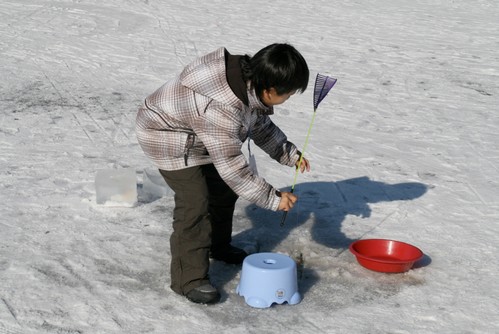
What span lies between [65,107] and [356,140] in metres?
2.42

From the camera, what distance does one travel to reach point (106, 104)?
6855mm

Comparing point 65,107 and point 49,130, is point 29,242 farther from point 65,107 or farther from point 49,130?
point 65,107

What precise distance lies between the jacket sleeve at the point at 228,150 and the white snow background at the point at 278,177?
1.82ft

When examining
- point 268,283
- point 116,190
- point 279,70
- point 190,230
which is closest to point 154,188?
point 116,190

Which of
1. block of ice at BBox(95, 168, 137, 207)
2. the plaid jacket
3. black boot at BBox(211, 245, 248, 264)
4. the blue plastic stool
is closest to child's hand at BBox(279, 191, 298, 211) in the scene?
the plaid jacket

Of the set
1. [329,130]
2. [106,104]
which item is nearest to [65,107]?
[106,104]

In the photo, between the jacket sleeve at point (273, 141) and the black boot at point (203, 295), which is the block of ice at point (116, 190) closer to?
the jacket sleeve at point (273, 141)

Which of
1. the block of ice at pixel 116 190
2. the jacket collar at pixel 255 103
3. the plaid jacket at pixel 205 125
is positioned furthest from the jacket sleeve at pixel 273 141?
the block of ice at pixel 116 190

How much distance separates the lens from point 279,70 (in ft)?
11.1

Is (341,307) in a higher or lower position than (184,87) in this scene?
lower

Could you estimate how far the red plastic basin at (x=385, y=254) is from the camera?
400cm

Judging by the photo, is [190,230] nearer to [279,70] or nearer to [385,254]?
[279,70]

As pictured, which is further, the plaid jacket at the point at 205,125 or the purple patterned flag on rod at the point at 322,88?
the purple patterned flag on rod at the point at 322,88

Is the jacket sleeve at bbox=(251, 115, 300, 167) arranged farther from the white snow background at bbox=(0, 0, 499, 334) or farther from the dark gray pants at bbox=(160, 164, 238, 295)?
the white snow background at bbox=(0, 0, 499, 334)
